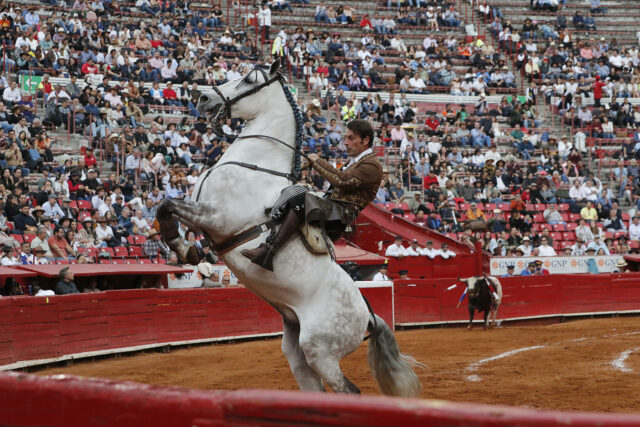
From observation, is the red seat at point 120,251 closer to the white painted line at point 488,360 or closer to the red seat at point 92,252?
the red seat at point 92,252

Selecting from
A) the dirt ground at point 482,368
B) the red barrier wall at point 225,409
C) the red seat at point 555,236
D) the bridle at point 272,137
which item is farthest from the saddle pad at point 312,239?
the red seat at point 555,236

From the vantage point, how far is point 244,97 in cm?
706

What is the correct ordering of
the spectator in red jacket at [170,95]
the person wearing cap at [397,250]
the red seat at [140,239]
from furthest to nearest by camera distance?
the spectator in red jacket at [170,95]
the person wearing cap at [397,250]
the red seat at [140,239]

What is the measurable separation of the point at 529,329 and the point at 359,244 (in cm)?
639

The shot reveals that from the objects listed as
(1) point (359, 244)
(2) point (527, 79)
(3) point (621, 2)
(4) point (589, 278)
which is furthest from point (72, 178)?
(3) point (621, 2)

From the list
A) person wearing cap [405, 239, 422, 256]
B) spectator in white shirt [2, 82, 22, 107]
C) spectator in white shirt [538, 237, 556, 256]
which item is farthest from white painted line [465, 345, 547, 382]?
spectator in white shirt [2, 82, 22, 107]

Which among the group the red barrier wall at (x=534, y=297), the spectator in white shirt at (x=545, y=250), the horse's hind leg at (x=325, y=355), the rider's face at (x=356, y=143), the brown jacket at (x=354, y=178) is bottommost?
the red barrier wall at (x=534, y=297)

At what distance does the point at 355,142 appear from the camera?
6.97m

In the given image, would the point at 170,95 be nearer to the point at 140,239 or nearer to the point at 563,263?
the point at 140,239

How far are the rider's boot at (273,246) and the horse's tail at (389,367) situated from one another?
1.04 metres

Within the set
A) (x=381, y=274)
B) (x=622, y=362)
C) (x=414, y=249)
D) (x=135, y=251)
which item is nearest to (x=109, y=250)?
(x=135, y=251)

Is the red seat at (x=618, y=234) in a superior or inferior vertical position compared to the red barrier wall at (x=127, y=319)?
inferior

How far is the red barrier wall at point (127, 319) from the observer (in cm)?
1234

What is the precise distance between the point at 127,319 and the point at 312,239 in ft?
29.4
